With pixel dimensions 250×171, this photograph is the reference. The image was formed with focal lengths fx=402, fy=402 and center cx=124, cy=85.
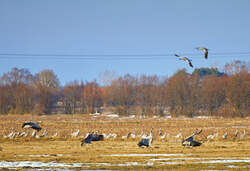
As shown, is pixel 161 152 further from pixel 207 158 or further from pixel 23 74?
pixel 23 74

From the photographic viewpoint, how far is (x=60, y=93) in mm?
86500

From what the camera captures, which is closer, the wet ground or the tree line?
the wet ground

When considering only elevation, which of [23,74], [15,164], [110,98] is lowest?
[15,164]

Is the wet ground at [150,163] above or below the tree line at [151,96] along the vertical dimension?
below

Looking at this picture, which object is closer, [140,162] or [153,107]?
[140,162]

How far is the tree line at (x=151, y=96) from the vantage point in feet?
215

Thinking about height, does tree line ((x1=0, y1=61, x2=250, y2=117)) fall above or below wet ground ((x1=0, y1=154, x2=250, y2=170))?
above

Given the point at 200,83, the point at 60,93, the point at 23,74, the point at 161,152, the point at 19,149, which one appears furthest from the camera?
the point at 23,74

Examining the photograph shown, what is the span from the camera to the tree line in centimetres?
6556

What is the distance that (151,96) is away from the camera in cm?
7669

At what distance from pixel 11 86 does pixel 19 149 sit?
2432 inches

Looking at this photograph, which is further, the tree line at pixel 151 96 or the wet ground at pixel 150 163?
the tree line at pixel 151 96

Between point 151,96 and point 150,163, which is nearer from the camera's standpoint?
point 150,163

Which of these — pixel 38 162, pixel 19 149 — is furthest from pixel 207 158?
pixel 19 149
